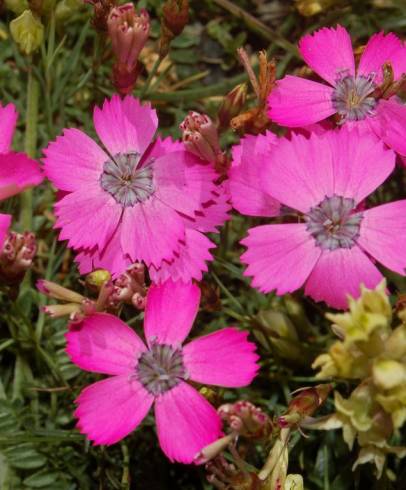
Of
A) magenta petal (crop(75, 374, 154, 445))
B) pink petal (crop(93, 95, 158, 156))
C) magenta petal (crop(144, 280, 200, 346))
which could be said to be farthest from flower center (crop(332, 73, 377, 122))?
magenta petal (crop(75, 374, 154, 445))

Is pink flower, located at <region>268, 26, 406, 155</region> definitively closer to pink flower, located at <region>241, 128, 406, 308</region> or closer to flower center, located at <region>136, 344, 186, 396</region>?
pink flower, located at <region>241, 128, 406, 308</region>

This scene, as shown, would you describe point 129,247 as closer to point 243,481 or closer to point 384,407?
point 243,481

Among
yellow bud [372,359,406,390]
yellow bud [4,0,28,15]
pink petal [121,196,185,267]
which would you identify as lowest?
pink petal [121,196,185,267]

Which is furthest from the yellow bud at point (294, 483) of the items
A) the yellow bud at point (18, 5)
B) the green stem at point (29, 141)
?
the yellow bud at point (18, 5)

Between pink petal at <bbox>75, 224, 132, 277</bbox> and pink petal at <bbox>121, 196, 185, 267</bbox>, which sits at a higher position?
pink petal at <bbox>121, 196, 185, 267</bbox>

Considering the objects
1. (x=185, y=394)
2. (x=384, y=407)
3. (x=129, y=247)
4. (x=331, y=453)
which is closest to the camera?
(x=384, y=407)

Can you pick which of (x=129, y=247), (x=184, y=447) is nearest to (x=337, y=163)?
(x=129, y=247)
